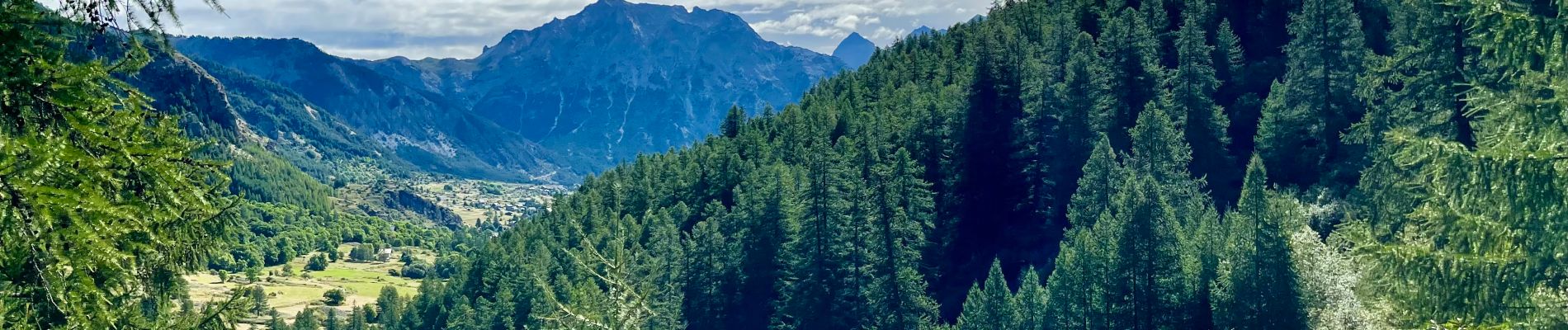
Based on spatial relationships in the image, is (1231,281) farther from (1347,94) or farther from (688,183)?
(688,183)

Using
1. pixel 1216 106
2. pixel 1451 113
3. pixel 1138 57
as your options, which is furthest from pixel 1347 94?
pixel 1451 113

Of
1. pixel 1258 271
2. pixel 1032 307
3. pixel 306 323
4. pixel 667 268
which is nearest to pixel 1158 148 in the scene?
pixel 1032 307

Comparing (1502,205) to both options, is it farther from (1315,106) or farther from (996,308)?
(1315,106)

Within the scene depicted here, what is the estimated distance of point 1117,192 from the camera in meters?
58.8

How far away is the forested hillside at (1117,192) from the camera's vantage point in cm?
1616

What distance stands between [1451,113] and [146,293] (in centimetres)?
2866

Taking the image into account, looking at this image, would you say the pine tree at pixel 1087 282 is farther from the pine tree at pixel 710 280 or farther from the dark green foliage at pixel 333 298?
the dark green foliage at pixel 333 298

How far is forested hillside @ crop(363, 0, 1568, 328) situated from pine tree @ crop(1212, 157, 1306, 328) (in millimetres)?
109

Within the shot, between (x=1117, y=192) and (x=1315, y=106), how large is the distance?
46.4 ft

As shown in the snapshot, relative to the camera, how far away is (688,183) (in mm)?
96750

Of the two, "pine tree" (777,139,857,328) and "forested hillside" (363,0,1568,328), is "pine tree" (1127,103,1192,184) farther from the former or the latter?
"pine tree" (777,139,857,328)

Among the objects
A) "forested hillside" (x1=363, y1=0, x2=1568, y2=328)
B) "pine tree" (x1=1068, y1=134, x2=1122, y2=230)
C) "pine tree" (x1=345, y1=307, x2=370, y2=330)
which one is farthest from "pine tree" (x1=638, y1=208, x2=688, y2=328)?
"pine tree" (x1=345, y1=307, x2=370, y2=330)

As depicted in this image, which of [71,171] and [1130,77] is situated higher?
[1130,77]

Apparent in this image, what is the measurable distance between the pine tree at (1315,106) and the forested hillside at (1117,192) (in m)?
0.16
